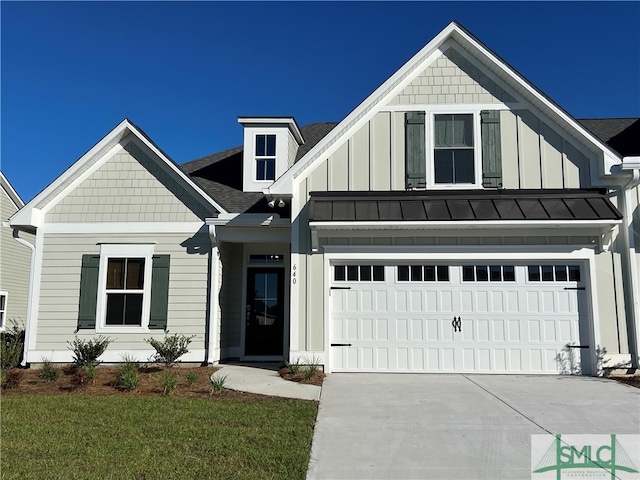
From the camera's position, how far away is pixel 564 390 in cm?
857

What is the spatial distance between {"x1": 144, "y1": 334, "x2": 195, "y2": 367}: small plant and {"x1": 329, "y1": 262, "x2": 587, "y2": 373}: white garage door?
122 inches

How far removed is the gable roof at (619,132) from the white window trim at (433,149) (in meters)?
3.27

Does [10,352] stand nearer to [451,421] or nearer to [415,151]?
[451,421]

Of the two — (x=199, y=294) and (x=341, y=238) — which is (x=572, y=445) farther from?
(x=199, y=294)

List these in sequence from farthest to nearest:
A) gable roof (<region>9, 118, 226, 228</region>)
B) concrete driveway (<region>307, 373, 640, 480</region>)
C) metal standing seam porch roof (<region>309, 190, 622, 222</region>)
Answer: gable roof (<region>9, 118, 226, 228</region>) → metal standing seam porch roof (<region>309, 190, 622, 222</region>) → concrete driveway (<region>307, 373, 640, 480</region>)

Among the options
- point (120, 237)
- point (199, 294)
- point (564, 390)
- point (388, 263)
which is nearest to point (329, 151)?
point (388, 263)

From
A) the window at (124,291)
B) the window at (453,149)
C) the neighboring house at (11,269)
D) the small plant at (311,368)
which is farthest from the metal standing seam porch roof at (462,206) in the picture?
the neighboring house at (11,269)

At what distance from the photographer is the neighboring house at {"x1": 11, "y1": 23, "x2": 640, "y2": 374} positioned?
10227mm

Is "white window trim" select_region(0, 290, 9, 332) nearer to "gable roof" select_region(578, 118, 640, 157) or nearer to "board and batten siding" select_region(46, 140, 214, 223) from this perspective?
"board and batten siding" select_region(46, 140, 214, 223)

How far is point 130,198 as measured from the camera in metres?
11.8

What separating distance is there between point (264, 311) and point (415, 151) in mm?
5174

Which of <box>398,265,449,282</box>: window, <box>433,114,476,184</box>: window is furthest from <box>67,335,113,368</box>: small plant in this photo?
<box>433,114,476,184</box>: window

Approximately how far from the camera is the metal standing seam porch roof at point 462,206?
9.91 metres

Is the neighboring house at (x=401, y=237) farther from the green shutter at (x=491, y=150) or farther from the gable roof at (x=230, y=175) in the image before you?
the gable roof at (x=230, y=175)
